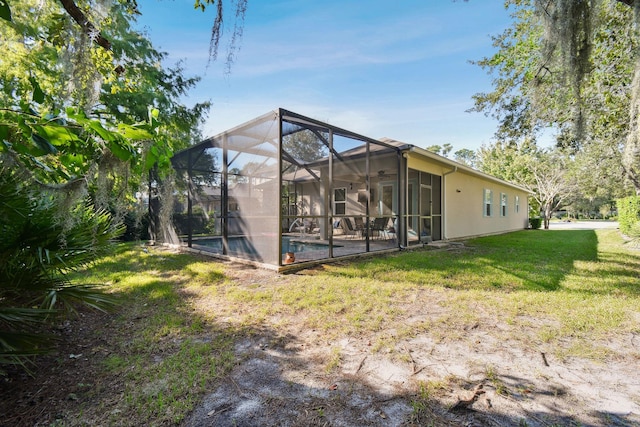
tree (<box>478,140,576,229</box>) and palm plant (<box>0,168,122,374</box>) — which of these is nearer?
Result: palm plant (<box>0,168,122,374</box>)

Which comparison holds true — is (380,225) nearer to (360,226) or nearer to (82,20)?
(360,226)

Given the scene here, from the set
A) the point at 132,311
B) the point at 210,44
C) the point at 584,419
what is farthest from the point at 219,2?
the point at 584,419

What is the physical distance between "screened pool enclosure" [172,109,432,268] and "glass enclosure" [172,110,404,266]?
0.08 ft

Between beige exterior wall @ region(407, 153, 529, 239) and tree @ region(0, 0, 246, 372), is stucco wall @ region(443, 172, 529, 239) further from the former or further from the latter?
tree @ region(0, 0, 246, 372)

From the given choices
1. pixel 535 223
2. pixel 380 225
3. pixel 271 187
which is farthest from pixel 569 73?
pixel 535 223

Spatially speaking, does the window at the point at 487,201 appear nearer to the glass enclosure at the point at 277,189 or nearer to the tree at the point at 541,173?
the glass enclosure at the point at 277,189

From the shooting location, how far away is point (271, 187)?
5.84 metres

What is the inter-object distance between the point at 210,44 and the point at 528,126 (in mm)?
7780

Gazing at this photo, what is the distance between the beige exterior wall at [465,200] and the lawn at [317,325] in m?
5.02

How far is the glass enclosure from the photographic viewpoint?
19.6ft

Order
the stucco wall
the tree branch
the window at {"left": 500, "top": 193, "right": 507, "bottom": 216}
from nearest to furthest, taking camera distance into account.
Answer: the tree branch, the stucco wall, the window at {"left": 500, "top": 193, "right": 507, "bottom": 216}

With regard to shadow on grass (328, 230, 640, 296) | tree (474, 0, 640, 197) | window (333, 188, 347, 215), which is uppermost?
tree (474, 0, 640, 197)

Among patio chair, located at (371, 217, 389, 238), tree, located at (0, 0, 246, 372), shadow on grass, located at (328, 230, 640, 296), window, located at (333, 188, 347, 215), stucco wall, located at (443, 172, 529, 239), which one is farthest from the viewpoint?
window, located at (333, 188, 347, 215)

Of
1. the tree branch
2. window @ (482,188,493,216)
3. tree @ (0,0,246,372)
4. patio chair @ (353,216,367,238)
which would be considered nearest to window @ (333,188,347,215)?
patio chair @ (353,216,367,238)
